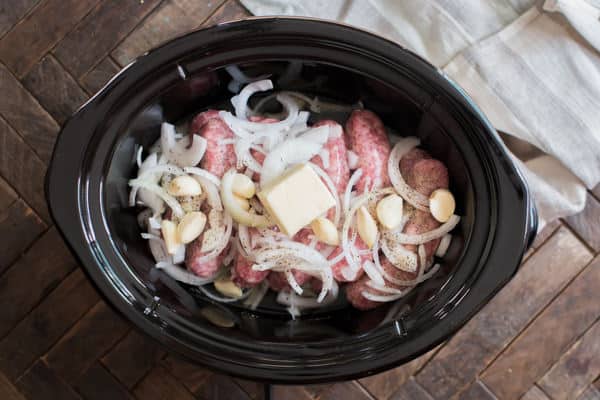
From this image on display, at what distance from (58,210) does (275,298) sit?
0.51m

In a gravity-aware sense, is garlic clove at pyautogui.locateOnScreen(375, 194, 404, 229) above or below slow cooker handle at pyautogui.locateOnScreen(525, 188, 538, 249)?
below

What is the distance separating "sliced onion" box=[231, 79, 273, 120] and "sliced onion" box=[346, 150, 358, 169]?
227 millimetres

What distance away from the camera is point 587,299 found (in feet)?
4.91

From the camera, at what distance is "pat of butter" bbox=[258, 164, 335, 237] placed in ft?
3.69

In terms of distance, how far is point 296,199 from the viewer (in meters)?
1.13

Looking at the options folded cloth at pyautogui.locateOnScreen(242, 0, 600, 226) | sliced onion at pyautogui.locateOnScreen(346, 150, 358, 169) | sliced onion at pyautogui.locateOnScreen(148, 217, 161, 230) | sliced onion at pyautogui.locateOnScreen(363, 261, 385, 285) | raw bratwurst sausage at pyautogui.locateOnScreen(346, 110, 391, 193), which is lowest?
sliced onion at pyautogui.locateOnScreen(148, 217, 161, 230)

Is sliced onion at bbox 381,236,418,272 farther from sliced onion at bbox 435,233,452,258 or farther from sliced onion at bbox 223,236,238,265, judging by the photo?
sliced onion at bbox 223,236,238,265

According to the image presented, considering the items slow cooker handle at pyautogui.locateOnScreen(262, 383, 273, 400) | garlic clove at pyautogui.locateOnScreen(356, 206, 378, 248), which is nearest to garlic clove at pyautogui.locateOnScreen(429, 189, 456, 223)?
garlic clove at pyautogui.locateOnScreen(356, 206, 378, 248)

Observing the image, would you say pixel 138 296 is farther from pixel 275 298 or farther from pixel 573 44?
pixel 573 44

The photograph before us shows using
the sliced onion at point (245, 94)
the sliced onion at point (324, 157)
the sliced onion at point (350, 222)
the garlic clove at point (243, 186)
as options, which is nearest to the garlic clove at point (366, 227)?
the sliced onion at point (350, 222)

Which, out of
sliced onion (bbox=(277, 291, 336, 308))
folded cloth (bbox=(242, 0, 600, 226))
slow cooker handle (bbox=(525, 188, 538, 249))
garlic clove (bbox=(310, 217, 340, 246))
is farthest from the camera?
folded cloth (bbox=(242, 0, 600, 226))

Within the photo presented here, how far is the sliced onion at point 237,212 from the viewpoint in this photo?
1192mm

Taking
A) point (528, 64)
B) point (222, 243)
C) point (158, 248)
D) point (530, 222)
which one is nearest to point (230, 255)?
point (222, 243)

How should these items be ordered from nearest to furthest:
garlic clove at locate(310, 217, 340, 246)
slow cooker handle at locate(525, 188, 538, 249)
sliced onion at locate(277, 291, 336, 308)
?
slow cooker handle at locate(525, 188, 538, 249) → garlic clove at locate(310, 217, 340, 246) → sliced onion at locate(277, 291, 336, 308)
